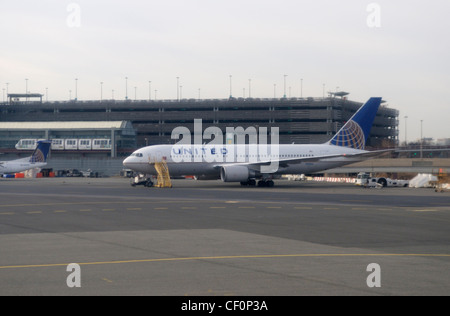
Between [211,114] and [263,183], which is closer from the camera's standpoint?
[263,183]

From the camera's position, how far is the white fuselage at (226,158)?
6025 centimetres

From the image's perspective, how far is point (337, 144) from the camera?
219 ft

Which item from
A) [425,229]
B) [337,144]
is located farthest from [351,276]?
[337,144]

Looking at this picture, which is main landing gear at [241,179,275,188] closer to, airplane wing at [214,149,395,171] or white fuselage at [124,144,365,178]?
white fuselage at [124,144,365,178]

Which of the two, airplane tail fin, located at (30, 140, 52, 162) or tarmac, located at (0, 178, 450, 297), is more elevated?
airplane tail fin, located at (30, 140, 52, 162)

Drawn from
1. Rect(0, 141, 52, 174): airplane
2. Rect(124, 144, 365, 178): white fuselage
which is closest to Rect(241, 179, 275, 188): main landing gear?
Rect(124, 144, 365, 178): white fuselage

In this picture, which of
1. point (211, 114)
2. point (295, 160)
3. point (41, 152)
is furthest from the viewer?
point (211, 114)

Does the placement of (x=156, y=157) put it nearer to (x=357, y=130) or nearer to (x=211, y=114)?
(x=357, y=130)

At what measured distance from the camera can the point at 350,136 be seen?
66875 mm

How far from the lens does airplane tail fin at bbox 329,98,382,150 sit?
219ft

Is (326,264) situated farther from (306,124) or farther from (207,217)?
(306,124)

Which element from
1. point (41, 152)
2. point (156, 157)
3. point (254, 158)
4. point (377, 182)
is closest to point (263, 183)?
point (254, 158)

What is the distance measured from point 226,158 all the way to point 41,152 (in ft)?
135

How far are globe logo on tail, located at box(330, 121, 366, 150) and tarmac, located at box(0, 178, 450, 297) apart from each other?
110ft
